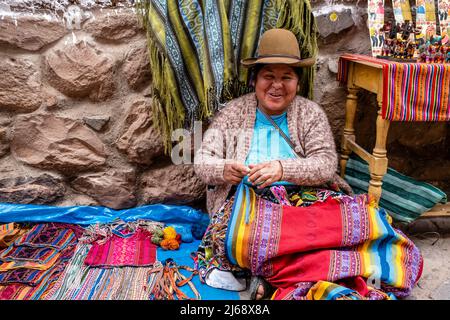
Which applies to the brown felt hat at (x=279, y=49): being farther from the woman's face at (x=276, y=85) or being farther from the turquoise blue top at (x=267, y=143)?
the turquoise blue top at (x=267, y=143)

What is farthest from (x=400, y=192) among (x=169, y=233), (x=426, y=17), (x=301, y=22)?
(x=169, y=233)

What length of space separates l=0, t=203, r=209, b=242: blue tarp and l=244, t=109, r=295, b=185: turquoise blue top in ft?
1.69

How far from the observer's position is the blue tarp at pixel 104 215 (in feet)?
6.72

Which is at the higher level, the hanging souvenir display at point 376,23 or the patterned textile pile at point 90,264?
the hanging souvenir display at point 376,23

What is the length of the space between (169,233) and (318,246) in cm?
73

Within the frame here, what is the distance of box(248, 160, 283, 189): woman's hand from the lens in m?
1.64

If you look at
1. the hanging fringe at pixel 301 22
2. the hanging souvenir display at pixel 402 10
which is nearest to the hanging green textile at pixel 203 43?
the hanging fringe at pixel 301 22

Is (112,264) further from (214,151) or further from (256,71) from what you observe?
(256,71)

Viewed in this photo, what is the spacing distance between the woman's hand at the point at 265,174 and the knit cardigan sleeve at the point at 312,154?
28 mm

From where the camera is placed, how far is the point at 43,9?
1.93 meters

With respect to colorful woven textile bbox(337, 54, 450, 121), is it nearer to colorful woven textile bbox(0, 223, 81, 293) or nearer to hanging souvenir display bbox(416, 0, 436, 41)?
hanging souvenir display bbox(416, 0, 436, 41)

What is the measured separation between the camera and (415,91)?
5.56 ft
